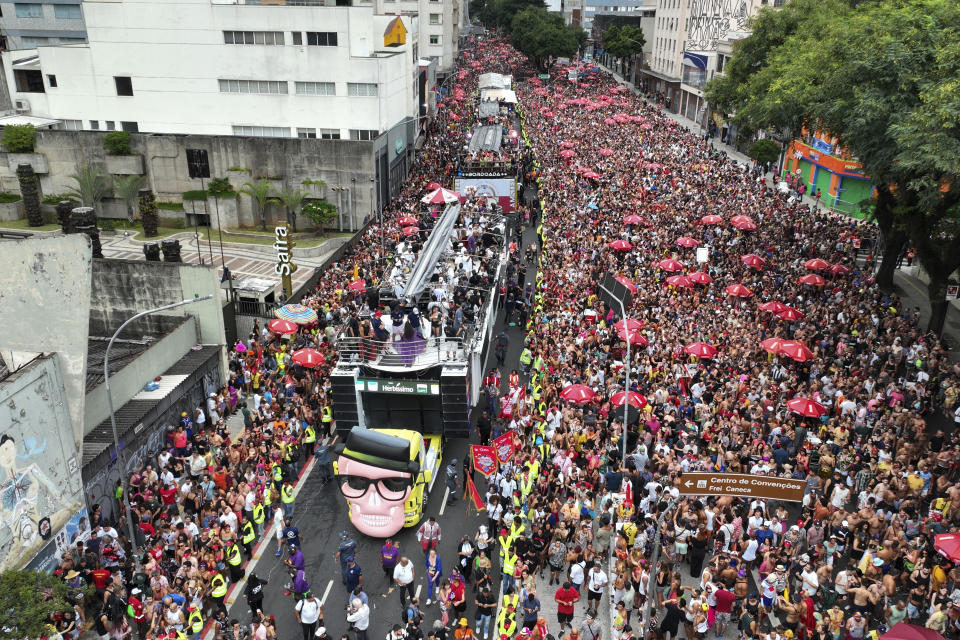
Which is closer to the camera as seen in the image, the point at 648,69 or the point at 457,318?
the point at 457,318

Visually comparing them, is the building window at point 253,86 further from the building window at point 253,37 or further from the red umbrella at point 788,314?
the red umbrella at point 788,314

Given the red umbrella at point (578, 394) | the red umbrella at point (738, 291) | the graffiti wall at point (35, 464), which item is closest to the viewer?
the graffiti wall at point (35, 464)

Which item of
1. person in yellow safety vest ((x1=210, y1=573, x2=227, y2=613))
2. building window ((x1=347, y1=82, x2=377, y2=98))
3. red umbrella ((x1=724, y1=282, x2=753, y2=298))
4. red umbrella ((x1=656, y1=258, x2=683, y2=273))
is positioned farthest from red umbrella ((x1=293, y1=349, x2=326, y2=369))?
building window ((x1=347, y1=82, x2=377, y2=98))

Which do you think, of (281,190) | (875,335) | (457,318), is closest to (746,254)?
(875,335)

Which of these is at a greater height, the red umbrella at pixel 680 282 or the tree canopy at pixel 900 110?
the tree canopy at pixel 900 110

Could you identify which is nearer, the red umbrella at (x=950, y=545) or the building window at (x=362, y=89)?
the red umbrella at (x=950, y=545)

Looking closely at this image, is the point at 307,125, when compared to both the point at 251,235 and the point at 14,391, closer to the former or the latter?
the point at 251,235

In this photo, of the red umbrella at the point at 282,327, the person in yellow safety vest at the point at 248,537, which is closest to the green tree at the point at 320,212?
the red umbrella at the point at 282,327
